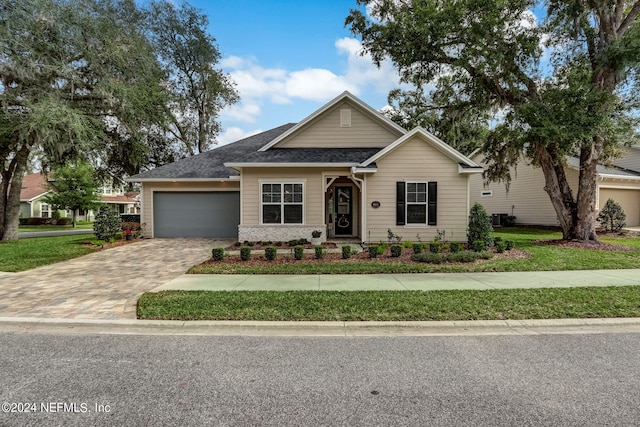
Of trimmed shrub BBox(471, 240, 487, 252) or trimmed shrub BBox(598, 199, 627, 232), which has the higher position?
trimmed shrub BBox(598, 199, 627, 232)

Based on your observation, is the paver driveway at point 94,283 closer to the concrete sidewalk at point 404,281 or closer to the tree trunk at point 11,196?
the concrete sidewalk at point 404,281

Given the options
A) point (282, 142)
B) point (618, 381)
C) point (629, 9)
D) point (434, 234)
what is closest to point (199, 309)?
point (618, 381)

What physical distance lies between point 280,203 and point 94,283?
7.08m

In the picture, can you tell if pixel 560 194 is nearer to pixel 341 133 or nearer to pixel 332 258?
pixel 341 133

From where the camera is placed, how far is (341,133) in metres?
14.8

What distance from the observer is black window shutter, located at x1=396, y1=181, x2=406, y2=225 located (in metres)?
12.3

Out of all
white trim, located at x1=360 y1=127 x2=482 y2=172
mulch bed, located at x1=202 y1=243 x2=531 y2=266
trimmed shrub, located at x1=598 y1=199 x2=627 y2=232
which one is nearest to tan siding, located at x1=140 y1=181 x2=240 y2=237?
mulch bed, located at x1=202 y1=243 x2=531 y2=266

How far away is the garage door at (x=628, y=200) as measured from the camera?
2022cm

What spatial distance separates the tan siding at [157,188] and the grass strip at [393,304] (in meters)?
10.2

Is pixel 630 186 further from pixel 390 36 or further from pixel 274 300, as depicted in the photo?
pixel 274 300

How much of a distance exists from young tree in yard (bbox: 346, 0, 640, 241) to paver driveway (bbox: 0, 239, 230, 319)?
11.6m

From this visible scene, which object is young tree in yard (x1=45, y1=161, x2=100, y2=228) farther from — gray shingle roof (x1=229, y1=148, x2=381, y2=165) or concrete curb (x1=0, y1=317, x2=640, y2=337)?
concrete curb (x1=0, y1=317, x2=640, y2=337)

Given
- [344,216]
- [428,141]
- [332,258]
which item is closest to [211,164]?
[344,216]

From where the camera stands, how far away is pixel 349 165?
1270 centimetres
